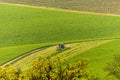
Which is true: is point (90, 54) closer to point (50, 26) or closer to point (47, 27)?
point (47, 27)

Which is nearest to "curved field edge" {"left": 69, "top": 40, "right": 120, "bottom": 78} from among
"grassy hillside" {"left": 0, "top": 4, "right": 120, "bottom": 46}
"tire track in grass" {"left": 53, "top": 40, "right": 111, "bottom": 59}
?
"tire track in grass" {"left": 53, "top": 40, "right": 111, "bottom": 59}

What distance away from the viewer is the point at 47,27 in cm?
7300

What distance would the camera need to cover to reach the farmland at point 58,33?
56.2 meters

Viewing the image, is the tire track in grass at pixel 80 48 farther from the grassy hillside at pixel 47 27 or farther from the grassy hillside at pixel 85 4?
the grassy hillside at pixel 85 4

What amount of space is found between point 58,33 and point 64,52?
12952 millimetres

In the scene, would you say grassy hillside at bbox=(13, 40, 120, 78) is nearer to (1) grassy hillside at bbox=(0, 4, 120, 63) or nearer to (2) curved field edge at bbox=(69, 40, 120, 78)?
(2) curved field edge at bbox=(69, 40, 120, 78)

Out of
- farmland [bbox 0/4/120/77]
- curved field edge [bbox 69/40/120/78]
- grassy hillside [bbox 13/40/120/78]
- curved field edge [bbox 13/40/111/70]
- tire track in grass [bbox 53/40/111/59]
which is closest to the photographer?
curved field edge [bbox 69/40/120/78]

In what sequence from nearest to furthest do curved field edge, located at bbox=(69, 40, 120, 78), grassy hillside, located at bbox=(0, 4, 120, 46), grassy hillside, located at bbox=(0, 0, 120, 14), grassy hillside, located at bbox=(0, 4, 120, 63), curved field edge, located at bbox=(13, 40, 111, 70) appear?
curved field edge, located at bbox=(69, 40, 120, 78) → curved field edge, located at bbox=(13, 40, 111, 70) → grassy hillside, located at bbox=(0, 4, 120, 63) → grassy hillside, located at bbox=(0, 4, 120, 46) → grassy hillside, located at bbox=(0, 0, 120, 14)

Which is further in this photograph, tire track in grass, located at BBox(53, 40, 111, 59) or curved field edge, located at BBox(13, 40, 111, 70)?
tire track in grass, located at BBox(53, 40, 111, 59)

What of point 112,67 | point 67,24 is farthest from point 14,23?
point 112,67

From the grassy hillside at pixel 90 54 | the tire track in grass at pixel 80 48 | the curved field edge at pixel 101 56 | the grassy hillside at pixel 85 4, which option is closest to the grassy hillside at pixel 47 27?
the tire track in grass at pixel 80 48

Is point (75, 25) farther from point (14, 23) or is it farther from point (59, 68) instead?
point (59, 68)

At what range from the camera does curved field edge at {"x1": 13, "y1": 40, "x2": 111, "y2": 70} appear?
5478 centimetres

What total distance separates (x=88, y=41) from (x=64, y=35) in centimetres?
656
